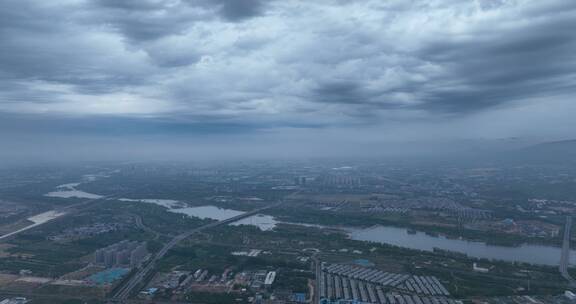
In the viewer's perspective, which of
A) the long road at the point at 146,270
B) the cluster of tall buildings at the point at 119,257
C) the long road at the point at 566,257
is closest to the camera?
the long road at the point at 146,270

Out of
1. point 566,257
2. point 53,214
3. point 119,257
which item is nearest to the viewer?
point 119,257

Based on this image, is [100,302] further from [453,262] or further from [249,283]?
[453,262]

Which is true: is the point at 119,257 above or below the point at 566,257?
above

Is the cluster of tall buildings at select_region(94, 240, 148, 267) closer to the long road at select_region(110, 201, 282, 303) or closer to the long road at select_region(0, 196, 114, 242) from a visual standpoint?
the long road at select_region(110, 201, 282, 303)

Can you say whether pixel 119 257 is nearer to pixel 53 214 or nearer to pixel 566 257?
pixel 53 214

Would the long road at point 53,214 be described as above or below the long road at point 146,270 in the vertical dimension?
above

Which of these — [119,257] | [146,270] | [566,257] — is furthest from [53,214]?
[566,257]

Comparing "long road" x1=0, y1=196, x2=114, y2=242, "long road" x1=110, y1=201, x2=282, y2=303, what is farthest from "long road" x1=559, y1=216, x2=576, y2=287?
"long road" x1=0, y1=196, x2=114, y2=242

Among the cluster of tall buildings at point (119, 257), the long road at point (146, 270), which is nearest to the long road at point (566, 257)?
the long road at point (146, 270)

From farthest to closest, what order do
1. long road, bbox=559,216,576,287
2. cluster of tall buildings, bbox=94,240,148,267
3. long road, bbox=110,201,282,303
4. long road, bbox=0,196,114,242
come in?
long road, bbox=0,196,114,242
cluster of tall buildings, bbox=94,240,148,267
long road, bbox=559,216,576,287
long road, bbox=110,201,282,303

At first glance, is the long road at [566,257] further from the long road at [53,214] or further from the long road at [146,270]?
the long road at [53,214]

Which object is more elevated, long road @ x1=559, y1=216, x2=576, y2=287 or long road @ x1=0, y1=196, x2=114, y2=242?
long road @ x1=0, y1=196, x2=114, y2=242
